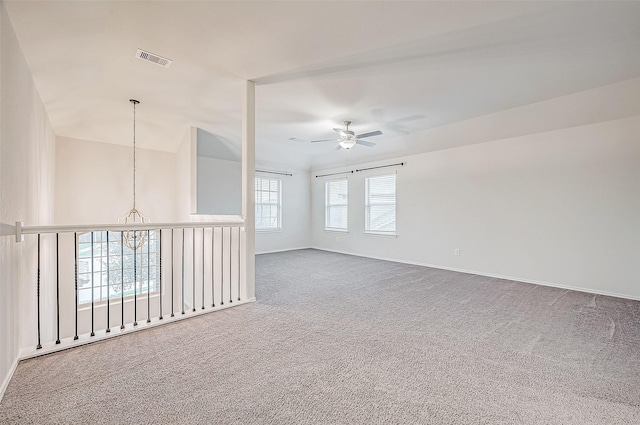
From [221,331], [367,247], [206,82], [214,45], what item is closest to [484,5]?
[214,45]

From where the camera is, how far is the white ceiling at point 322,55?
2188 mm

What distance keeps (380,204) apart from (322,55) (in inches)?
166

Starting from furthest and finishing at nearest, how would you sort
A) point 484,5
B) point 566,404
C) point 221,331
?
1. point 221,331
2. point 484,5
3. point 566,404

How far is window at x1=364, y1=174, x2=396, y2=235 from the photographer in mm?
6293

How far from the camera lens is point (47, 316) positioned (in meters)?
4.02

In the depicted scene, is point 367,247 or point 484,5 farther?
point 367,247

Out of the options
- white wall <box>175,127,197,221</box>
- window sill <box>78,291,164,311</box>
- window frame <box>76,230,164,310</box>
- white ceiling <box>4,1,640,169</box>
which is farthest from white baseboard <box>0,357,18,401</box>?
white wall <box>175,127,197,221</box>

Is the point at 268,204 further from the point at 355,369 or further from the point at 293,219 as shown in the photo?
the point at 355,369

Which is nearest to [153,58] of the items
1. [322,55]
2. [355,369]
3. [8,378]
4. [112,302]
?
[322,55]

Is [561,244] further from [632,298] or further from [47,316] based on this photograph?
[47,316]

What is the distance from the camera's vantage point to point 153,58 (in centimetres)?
289

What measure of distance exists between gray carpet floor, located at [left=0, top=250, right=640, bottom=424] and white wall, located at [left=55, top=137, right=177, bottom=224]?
3991 mm

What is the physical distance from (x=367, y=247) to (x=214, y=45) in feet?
17.3

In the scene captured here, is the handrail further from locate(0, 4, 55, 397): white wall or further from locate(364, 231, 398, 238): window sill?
locate(364, 231, 398, 238): window sill
